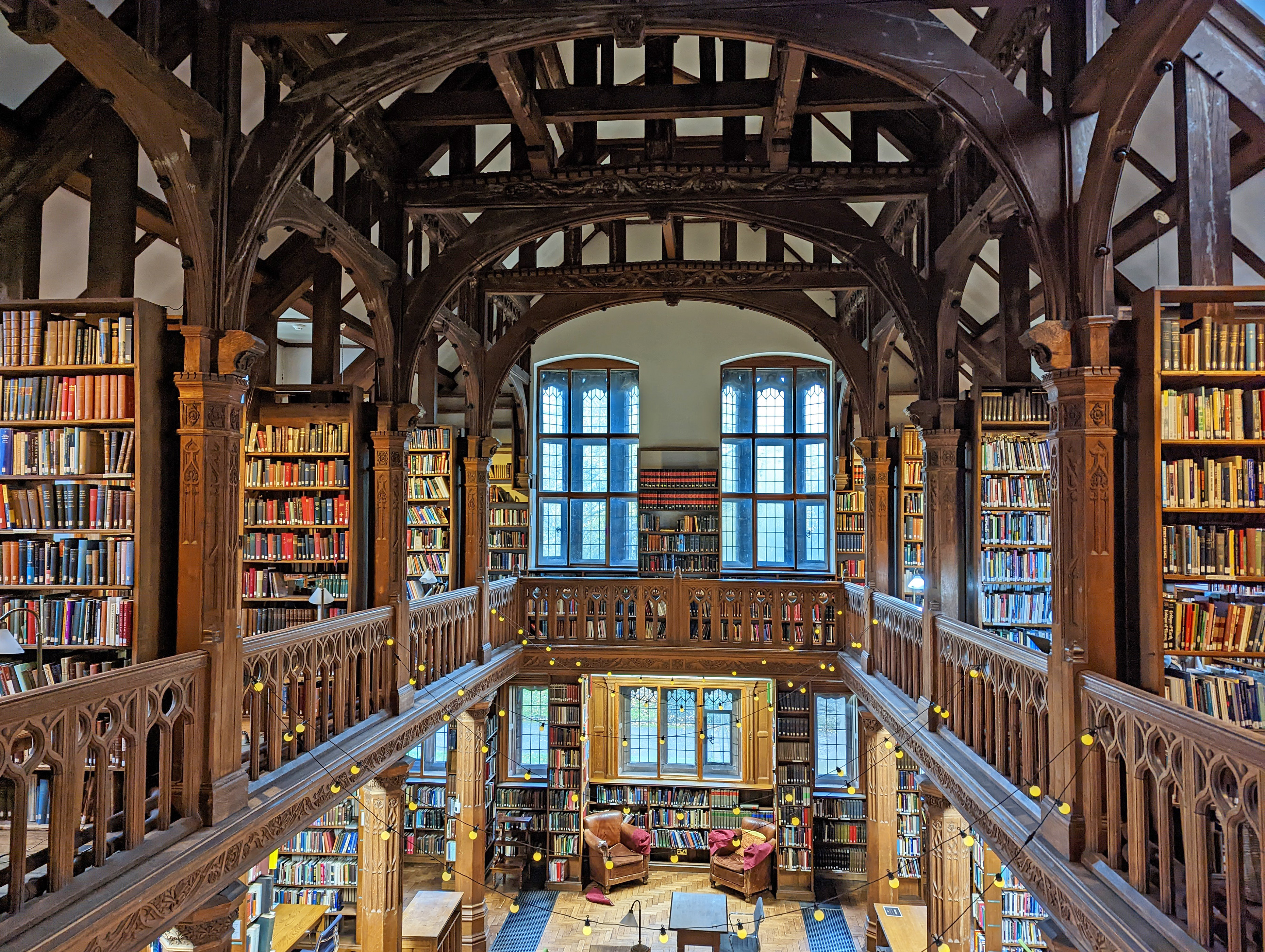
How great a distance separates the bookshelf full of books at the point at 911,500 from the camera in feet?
27.9

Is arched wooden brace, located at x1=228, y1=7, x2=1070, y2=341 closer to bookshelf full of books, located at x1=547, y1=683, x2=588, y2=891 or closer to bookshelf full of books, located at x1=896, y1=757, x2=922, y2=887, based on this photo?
bookshelf full of books, located at x1=896, y1=757, x2=922, y2=887

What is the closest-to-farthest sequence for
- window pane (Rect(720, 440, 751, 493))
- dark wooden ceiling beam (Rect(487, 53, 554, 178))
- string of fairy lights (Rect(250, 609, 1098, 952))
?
1. string of fairy lights (Rect(250, 609, 1098, 952))
2. dark wooden ceiling beam (Rect(487, 53, 554, 178))
3. window pane (Rect(720, 440, 751, 493))

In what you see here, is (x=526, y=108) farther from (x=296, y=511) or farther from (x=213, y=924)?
(x=213, y=924)

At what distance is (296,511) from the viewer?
6.73 m

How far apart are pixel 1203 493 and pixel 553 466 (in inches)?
385

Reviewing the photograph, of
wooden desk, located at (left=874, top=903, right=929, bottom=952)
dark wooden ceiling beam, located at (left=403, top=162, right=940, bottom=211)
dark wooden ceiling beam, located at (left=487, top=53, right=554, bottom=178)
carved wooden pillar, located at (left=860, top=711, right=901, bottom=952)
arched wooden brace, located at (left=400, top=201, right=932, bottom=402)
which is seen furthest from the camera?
carved wooden pillar, located at (left=860, top=711, right=901, bottom=952)

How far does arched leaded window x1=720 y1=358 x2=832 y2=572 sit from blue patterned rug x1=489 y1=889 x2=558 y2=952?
491cm

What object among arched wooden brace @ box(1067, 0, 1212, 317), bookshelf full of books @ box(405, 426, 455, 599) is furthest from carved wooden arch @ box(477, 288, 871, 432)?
arched wooden brace @ box(1067, 0, 1212, 317)

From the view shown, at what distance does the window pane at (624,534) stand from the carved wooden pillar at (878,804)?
4.77 m

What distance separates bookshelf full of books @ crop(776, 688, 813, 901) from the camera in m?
10.2

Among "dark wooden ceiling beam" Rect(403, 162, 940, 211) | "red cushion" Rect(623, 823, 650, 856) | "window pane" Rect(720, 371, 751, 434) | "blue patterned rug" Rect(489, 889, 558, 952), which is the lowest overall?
"blue patterned rug" Rect(489, 889, 558, 952)

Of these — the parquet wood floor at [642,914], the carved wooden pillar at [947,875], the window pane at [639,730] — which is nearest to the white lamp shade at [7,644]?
the carved wooden pillar at [947,875]

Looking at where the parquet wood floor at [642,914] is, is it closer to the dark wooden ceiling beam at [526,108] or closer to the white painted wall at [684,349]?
the white painted wall at [684,349]

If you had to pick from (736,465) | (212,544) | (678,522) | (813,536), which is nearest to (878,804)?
(813,536)
